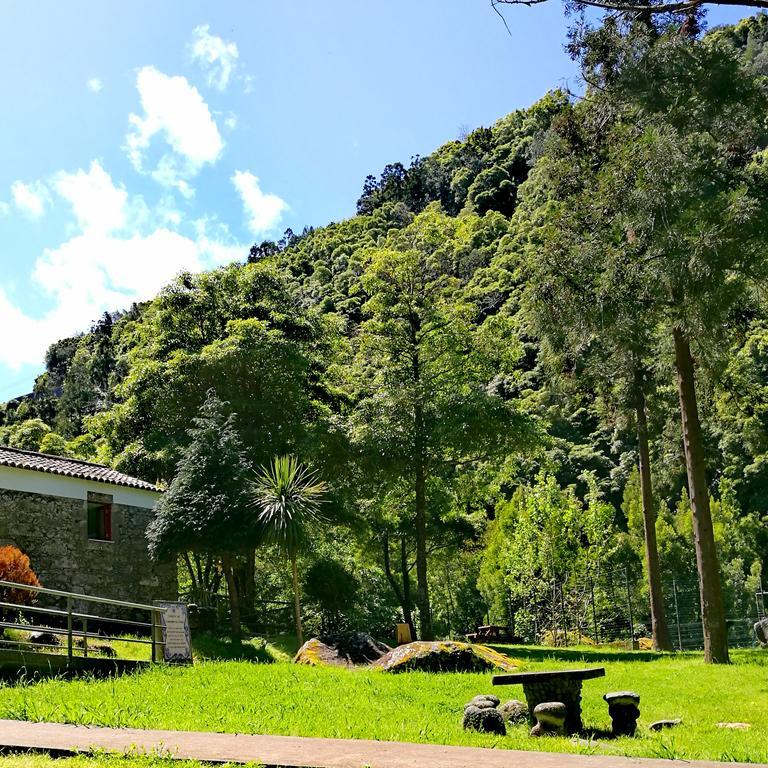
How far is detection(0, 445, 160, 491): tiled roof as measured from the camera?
66.5 feet

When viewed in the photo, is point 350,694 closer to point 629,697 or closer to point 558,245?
point 629,697

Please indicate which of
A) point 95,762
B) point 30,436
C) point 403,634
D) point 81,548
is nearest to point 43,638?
point 81,548

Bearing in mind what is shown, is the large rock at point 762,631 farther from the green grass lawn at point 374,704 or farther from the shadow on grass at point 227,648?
the shadow on grass at point 227,648

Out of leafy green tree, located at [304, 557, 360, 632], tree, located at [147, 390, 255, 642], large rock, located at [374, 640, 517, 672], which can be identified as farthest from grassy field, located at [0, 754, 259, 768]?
leafy green tree, located at [304, 557, 360, 632]

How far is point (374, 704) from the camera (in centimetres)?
948

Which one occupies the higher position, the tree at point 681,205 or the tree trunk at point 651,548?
the tree at point 681,205

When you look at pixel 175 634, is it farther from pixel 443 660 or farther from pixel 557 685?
pixel 557 685

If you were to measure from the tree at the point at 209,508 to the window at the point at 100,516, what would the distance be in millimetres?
1151

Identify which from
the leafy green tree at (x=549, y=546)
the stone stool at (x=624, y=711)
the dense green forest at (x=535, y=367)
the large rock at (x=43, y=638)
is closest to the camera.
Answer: the stone stool at (x=624, y=711)

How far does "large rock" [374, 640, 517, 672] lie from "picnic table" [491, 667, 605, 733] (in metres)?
5.30

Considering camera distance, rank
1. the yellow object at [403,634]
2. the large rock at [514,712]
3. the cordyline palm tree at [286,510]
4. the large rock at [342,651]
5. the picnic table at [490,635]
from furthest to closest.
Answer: the picnic table at [490,635], the yellow object at [403,634], the cordyline palm tree at [286,510], the large rock at [342,651], the large rock at [514,712]

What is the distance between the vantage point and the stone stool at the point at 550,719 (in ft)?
27.7

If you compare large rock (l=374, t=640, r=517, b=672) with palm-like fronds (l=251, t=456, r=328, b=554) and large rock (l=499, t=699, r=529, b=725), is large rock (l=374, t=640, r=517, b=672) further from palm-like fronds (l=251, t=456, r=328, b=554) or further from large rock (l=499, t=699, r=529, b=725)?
palm-like fronds (l=251, t=456, r=328, b=554)

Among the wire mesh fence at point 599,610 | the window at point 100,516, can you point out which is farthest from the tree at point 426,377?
the wire mesh fence at point 599,610
